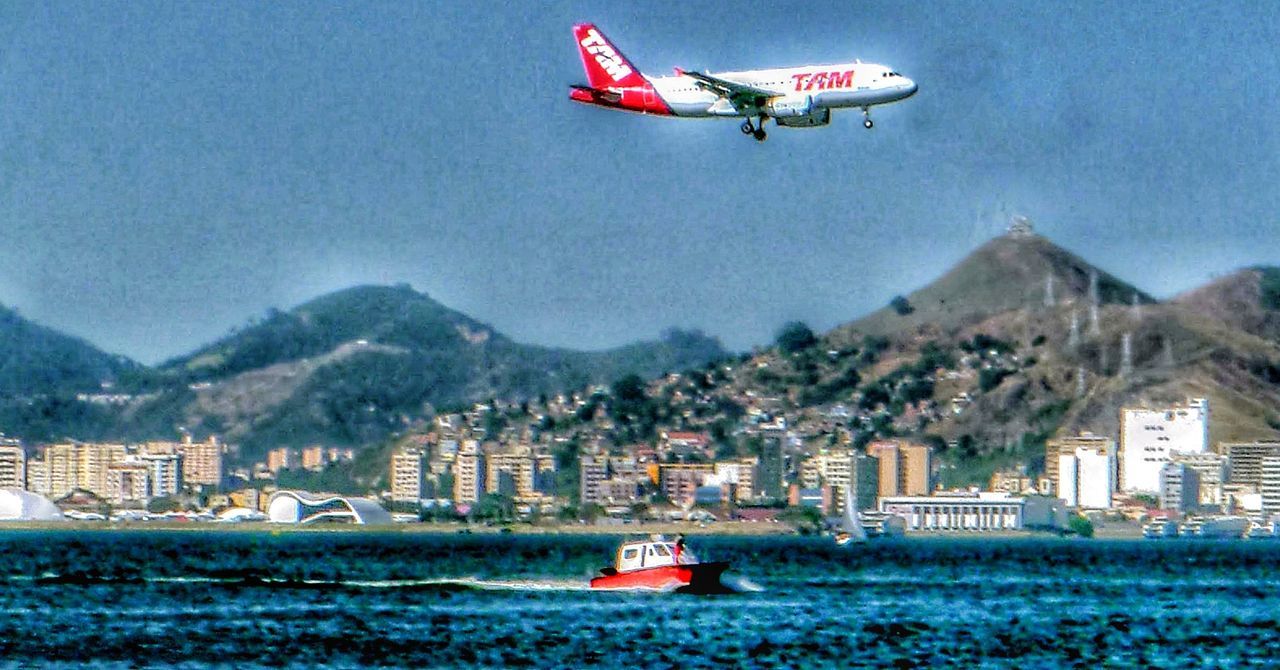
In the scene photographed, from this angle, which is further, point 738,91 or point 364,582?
point 364,582

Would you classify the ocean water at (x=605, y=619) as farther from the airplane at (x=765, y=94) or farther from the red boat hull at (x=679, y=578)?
the airplane at (x=765, y=94)

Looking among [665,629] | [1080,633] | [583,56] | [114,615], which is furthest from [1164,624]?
[114,615]

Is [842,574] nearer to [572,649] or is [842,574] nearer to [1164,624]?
[1164,624]

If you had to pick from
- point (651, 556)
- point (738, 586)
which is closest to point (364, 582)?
point (738, 586)

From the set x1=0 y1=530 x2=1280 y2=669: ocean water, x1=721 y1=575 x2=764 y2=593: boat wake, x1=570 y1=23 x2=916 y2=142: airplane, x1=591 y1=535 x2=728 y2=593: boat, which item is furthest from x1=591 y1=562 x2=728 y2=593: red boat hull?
x1=570 y1=23 x2=916 y2=142: airplane

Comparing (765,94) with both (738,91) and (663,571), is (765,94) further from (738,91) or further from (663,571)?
(663,571)

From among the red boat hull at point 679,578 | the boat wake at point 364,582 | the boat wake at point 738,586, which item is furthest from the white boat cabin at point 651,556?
the boat wake at point 738,586
